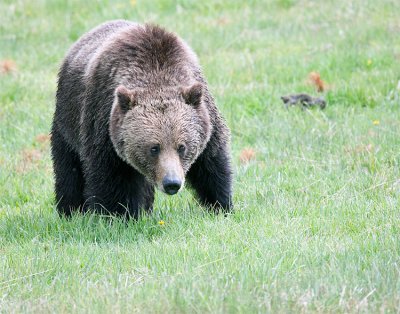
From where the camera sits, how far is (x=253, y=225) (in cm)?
630

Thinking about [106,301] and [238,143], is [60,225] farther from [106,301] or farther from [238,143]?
[238,143]

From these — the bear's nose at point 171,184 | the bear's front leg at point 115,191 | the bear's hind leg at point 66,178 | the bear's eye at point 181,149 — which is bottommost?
the bear's hind leg at point 66,178

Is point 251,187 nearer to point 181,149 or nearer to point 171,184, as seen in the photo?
point 181,149

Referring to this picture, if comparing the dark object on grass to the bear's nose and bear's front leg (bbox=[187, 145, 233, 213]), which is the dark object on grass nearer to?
bear's front leg (bbox=[187, 145, 233, 213])

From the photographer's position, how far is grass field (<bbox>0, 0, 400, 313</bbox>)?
4.88 m

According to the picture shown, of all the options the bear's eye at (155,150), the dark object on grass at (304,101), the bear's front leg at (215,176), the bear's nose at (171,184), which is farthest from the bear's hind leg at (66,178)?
the dark object on grass at (304,101)

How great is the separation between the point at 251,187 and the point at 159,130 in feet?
5.13

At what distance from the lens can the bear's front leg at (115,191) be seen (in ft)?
22.0

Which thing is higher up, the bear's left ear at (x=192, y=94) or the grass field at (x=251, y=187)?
the bear's left ear at (x=192, y=94)

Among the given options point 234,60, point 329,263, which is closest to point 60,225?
point 329,263

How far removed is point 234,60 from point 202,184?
488cm

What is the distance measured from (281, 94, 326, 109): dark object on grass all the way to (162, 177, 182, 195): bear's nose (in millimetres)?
3870

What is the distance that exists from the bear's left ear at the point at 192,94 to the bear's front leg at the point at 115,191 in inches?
31.4

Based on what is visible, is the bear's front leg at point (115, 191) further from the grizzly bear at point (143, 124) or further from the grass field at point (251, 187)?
the grass field at point (251, 187)
